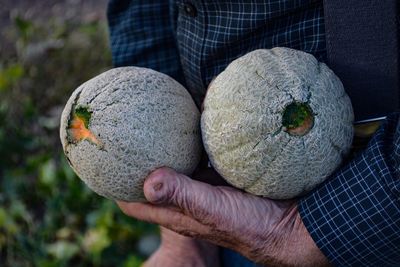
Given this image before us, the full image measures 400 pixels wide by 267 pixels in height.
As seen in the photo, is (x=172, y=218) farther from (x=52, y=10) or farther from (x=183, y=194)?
(x=52, y=10)

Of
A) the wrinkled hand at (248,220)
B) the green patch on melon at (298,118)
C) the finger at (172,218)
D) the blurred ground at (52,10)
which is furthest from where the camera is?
the blurred ground at (52,10)

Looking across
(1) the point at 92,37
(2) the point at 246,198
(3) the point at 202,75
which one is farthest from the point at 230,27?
(1) the point at 92,37

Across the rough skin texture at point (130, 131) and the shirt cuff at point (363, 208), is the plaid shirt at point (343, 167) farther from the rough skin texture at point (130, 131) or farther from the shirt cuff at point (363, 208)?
the rough skin texture at point (130, 131)

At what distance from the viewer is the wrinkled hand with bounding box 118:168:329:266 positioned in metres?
1.48

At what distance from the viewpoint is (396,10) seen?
4.56 feet

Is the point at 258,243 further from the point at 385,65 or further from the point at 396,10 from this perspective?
the point at 396,10

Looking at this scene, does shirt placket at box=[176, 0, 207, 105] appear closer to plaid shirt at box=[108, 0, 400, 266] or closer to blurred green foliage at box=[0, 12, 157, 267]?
plaid shirt at box=[108, 0, 400, 266]

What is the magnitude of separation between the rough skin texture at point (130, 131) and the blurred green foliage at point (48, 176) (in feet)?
3.54

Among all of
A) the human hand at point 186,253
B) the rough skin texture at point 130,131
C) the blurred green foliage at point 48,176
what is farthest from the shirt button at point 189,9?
the blurred green foliage at point 48,176

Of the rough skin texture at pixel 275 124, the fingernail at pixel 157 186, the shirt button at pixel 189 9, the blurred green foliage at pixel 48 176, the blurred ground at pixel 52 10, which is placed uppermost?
the shirt button at pixel 189 9

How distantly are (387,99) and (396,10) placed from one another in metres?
0.22

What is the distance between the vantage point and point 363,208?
1.42 meters

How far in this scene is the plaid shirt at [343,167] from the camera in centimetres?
139

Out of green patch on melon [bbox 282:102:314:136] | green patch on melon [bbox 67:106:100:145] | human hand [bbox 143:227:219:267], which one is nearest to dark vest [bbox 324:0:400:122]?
green patch on melon [bbox 282:102:314:136]
